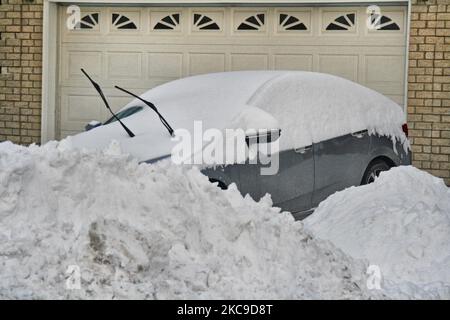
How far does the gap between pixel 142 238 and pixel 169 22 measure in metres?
6.84

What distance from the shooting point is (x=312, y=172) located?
797cm

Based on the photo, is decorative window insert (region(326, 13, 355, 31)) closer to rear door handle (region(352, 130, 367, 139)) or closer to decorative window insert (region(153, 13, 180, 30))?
decorative window insert (region(153, 13, 180, 30))

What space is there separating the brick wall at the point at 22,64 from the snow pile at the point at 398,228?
17.6ft

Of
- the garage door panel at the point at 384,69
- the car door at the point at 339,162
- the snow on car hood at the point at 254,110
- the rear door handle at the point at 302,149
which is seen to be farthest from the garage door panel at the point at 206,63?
the rear door handle at the point at 302,149

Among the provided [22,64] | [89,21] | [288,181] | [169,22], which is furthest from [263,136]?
[22,64]

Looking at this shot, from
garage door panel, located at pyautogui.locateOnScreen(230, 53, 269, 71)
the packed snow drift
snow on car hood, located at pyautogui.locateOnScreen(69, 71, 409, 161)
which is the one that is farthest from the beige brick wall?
the packed snow drift

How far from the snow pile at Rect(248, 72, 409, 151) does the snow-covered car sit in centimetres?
1

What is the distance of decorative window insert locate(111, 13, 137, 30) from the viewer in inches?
459

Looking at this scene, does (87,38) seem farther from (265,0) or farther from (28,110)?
(265,0)

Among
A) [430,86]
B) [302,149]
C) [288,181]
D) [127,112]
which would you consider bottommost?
[288,181]

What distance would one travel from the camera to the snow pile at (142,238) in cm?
490

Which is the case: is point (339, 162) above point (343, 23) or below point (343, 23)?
below

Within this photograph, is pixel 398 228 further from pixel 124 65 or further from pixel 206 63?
pixel 124 65

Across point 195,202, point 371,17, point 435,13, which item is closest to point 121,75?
point 371,17
